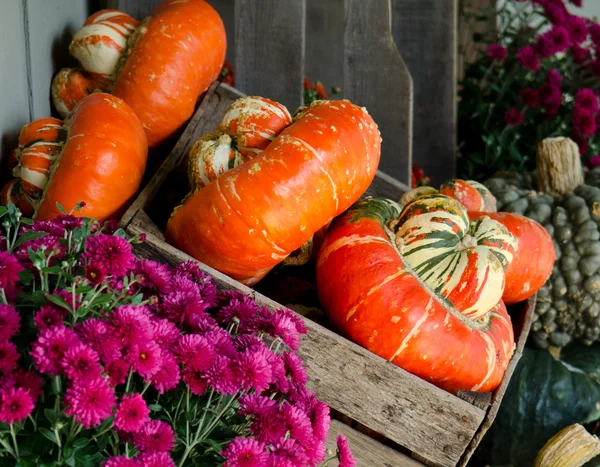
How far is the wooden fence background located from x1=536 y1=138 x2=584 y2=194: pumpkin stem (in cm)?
35

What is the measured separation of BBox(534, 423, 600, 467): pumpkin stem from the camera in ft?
4.43

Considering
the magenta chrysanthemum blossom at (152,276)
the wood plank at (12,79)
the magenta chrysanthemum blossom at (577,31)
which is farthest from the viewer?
the magenta chrysanthemum blossom at (577,31)

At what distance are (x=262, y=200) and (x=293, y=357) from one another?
27cm

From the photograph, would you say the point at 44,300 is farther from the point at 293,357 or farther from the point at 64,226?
the point at 293,357

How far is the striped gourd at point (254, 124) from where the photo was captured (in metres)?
1.11

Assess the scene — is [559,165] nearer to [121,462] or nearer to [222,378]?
[222,378]

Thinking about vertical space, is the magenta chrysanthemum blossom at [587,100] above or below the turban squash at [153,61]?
below

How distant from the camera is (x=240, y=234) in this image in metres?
1.01

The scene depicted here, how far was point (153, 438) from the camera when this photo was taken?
618 mm

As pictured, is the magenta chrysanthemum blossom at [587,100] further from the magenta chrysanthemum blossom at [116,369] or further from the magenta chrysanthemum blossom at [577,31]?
the magenta chrysanthemum blossom at [116,369]

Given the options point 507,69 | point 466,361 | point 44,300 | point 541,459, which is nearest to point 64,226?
point 44,300

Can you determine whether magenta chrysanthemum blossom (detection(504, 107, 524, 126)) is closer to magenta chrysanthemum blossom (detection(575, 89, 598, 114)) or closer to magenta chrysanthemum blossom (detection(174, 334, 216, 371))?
magenta chrysanthemum blossom (detection(575, 89, 598, 114))

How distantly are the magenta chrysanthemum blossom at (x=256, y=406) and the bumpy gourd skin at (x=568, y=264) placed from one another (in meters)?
1.19

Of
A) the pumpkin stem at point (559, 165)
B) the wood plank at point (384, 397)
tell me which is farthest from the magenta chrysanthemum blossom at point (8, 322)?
the pumpkin stem at point (559, 165)
